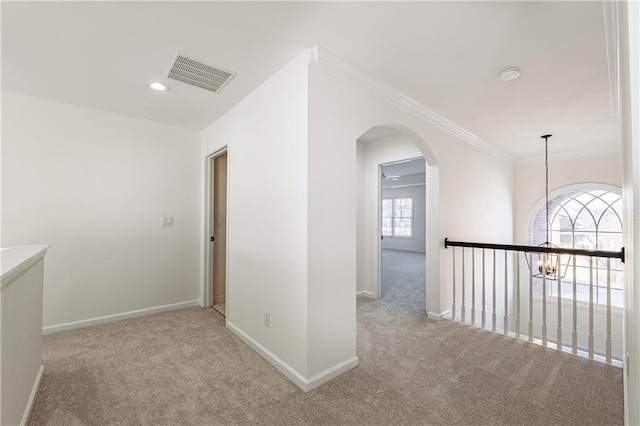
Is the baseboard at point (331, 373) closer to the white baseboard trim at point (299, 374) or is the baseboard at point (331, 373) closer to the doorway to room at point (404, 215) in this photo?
the white baseboard trim at point (299, 374)

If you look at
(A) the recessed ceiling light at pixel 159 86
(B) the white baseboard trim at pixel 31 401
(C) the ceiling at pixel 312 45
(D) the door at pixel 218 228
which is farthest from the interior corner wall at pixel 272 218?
(B) the white baseboard trim at pixel 31 401

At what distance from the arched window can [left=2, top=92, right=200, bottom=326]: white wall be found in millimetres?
6345

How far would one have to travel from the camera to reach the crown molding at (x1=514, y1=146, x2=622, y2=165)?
4.37 meters

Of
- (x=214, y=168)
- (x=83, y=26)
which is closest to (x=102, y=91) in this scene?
(x=83, y=26)

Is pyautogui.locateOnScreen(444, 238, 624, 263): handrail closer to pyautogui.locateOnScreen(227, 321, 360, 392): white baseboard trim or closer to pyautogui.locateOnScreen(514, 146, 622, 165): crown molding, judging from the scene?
pyautogui.locateOnScreen(227, 321, 360, 392): white baseboard trim

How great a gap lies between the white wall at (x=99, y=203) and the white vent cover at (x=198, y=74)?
4.56 ft

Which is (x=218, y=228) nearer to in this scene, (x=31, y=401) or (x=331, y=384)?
(x=31, y=401)

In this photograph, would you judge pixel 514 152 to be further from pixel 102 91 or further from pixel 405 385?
pixel 102 91

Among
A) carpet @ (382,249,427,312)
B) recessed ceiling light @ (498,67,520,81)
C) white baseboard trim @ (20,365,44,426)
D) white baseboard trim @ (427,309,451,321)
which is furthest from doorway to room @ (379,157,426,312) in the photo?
white baseboard trim @ (20,365,44,426)

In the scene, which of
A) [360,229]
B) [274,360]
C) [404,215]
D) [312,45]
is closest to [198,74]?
[312,45]

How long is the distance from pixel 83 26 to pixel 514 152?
5.99 meters

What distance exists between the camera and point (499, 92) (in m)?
2.56

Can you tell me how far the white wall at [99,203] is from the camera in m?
2.64

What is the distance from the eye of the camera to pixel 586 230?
4.94 m
